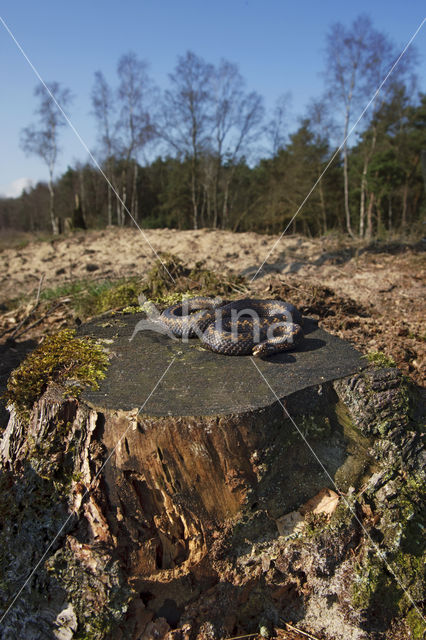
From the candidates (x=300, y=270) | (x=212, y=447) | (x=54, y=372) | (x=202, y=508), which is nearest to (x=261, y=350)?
(x=212, y=447)

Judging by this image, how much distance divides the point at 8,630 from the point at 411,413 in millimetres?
3072

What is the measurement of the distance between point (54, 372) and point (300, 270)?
23.2 ft

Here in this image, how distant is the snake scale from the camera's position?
3.59 m

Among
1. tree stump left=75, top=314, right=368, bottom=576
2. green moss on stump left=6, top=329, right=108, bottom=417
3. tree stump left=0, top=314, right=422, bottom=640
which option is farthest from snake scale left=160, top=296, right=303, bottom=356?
green moss on stump left=6, top=329, right=108, bottom=417

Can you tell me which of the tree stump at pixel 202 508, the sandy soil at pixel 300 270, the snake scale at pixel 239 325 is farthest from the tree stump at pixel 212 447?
the sandy soil at pixel 300 270

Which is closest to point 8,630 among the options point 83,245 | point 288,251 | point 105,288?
point 105,288

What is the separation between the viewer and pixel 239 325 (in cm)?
402

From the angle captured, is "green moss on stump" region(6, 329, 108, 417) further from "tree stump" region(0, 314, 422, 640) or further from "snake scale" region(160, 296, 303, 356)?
"snake scale" region(160, 296, 303, 356)

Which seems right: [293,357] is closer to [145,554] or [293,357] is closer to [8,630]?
[145,554]

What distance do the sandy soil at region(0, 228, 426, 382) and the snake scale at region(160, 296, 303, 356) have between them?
4.90 ft

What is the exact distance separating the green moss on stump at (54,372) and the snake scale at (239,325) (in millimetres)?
902

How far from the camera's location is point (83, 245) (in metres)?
15.9

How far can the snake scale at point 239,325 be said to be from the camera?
359 cm

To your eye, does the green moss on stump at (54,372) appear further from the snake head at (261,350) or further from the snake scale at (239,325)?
A: the snake head at (261,350)
